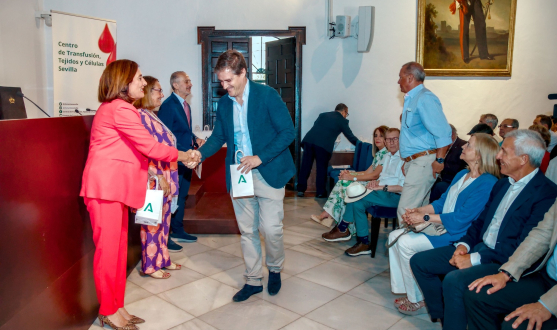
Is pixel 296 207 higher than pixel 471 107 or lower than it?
lower

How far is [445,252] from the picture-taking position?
2.46 m

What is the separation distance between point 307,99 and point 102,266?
522 centimetres

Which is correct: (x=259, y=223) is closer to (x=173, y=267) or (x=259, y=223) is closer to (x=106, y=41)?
(x=173, y=267)

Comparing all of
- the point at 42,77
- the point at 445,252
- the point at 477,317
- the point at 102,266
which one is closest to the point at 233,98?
the point at 102,266

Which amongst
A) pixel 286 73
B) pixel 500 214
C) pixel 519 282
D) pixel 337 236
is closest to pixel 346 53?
pixel 286 73

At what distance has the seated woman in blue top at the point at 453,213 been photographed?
2.48 metres

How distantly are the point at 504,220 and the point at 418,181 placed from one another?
118 centimetres

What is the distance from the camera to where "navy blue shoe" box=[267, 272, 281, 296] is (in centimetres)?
295

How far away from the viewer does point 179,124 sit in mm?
3895

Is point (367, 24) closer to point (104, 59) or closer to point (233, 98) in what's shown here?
point (104, 59)

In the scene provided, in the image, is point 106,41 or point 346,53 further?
point 346,53

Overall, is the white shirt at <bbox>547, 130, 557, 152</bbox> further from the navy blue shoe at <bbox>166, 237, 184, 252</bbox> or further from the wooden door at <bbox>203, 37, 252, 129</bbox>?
the wooden door at <bbox>203, 37, 252, 129</bbox>

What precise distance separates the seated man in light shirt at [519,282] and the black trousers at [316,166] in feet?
14.6

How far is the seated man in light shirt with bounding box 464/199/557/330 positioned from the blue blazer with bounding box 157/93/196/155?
9.15ft
